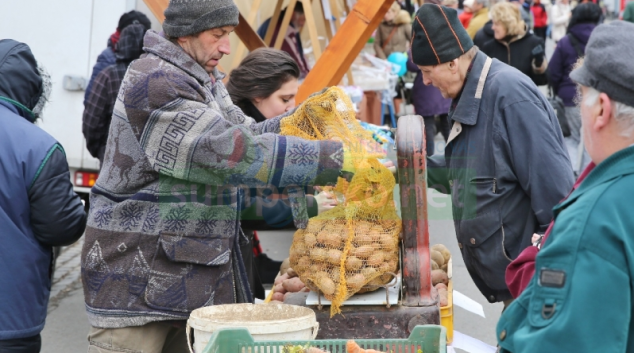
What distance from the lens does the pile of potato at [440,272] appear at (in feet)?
11.3

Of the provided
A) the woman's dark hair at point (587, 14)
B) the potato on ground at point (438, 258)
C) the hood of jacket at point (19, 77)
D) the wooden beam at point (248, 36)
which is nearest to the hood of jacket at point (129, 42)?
the wooden beam at point (248, 36)

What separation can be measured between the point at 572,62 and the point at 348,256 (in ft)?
21.2

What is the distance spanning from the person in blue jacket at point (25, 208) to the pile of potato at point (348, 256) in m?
1.00

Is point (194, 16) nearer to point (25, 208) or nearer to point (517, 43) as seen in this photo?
point (25, 208)

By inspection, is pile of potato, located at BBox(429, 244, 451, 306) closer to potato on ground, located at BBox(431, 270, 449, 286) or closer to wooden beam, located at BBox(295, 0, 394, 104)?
potato on ground, located at BBox(431, 270, 449, 286)

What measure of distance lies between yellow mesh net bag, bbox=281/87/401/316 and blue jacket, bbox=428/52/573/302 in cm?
53

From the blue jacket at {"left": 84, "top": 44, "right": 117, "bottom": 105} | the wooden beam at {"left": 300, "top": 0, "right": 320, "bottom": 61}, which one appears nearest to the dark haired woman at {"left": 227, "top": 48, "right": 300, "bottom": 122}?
the blue jacket at {"left": 84, "top": 44, "right": 117, "bottom": 105}

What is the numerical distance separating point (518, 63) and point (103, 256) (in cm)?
677

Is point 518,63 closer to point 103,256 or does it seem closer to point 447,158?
point 447,158

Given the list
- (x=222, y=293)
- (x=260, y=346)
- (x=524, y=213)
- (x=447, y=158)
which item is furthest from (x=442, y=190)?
(x=260, y=346)

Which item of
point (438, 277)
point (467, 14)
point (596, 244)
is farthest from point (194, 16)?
point (467, 14)

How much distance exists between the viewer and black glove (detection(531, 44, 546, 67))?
27.2 ft

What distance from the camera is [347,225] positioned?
2809 mm

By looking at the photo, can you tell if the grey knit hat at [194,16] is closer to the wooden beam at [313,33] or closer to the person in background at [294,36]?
the wooden beam at [313,33]
